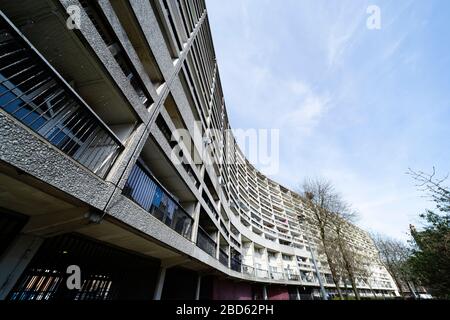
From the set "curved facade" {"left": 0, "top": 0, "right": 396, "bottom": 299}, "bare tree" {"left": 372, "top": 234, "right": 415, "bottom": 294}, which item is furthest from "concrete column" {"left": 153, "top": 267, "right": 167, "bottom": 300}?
"bare tree" {"left": 372, "top": 234, "right": 415, "bottom": 294}

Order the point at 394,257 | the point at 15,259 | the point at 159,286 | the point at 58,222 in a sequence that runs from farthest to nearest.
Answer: the point at 394,257 < the point at 159,286 < the point at 58,222 < the point at 15,259

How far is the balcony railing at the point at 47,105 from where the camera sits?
2.44m

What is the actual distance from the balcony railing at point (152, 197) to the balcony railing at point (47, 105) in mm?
966

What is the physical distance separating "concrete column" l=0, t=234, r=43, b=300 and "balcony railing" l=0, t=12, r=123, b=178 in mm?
1551

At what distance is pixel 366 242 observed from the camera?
58.5 m

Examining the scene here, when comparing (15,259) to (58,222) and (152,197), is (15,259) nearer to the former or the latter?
(58,222)

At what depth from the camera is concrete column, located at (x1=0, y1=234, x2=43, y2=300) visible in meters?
2.80

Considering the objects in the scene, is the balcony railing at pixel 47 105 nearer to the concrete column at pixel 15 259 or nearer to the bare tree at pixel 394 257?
the concrete column at pixel 15 259

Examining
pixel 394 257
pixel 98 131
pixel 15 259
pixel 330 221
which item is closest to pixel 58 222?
pixel 15 259

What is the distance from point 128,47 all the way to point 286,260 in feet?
117

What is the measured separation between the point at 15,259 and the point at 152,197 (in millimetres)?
2762

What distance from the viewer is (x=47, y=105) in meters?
3.23

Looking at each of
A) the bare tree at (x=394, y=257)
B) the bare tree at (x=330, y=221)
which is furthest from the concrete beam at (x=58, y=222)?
the bare tree at (x=394, y=257)

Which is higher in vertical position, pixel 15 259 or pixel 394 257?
pixel 394 257
